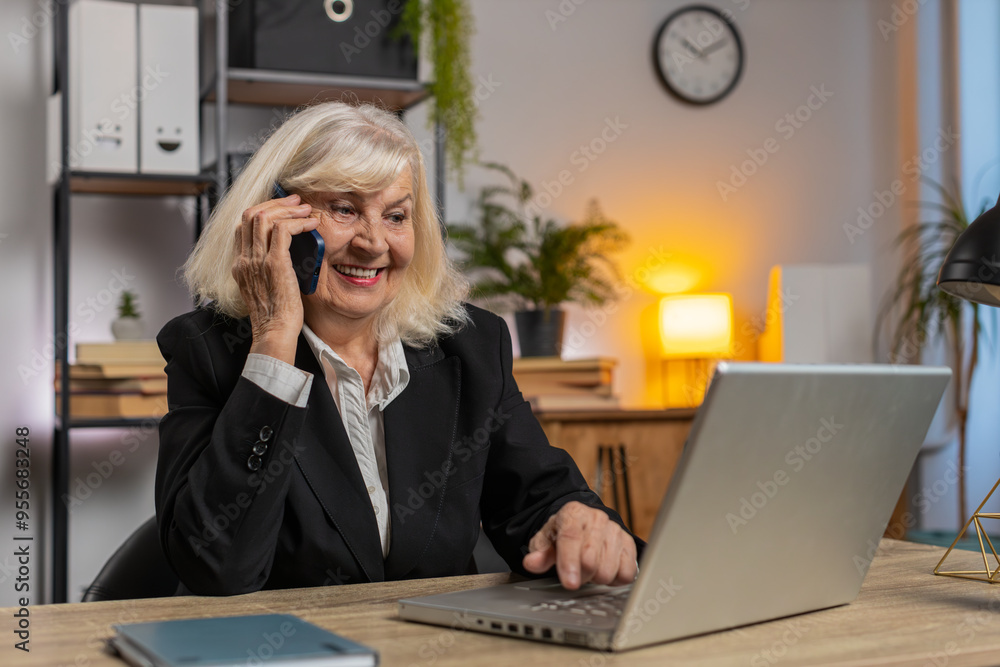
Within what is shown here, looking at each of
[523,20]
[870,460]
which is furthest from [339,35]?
[870,460]

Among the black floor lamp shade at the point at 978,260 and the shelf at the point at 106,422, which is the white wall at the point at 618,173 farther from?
the black floor lamp shade at the point at 978,260

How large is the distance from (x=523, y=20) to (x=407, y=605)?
9.28ft

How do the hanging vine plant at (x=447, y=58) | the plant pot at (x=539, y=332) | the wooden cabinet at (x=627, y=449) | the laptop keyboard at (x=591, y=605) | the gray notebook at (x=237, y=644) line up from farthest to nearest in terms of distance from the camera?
the plant pot at (x=539, y=332)
the wooden cabinet at (x=627, y=449)
the hanging vine plant at (x=447, y=58)
the laptop keyboard at (x=591, y=605)
the gray notebook at (x=237, y=644)

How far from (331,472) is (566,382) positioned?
5.44ft

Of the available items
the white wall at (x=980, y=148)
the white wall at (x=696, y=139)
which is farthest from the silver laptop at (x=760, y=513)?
the white wall at (x=980, y=148)

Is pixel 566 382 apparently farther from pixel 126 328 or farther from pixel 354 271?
pixel 354 271

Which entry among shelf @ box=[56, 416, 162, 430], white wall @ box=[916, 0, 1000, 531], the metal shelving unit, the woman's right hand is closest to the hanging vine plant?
the metal shelving unit

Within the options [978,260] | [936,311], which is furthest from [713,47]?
[978,260]

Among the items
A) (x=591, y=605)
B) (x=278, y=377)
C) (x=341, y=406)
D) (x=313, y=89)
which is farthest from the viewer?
(x=313, y=89)

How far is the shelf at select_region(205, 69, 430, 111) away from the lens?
2688mm

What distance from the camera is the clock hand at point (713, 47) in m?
3.66

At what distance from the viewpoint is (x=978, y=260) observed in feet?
3.72

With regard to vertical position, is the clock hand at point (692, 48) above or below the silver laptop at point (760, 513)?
above

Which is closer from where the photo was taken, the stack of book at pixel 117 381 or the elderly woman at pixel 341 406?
the elderly woman at pixel 341 406
